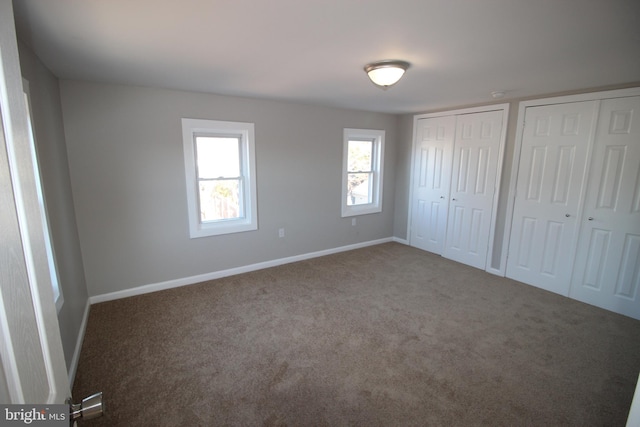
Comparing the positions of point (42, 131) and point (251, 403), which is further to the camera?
point (42, 131)

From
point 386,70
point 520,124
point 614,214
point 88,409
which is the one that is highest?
point 386,70

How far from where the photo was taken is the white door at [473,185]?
4.05 m

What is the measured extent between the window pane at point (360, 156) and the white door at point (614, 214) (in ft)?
9.54

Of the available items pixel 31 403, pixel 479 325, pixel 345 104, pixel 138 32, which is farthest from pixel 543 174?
pixel 31 403

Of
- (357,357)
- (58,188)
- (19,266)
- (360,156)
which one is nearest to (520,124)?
(360,156)

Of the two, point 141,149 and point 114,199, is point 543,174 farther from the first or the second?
point 114,199

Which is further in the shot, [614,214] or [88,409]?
[614,214]

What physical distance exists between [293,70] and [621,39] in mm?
2141

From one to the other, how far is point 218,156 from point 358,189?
243cm

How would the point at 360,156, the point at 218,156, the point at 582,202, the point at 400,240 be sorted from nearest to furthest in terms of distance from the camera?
1. the point at 582,202
2. the point at 218,156
3. the point at 360,156
4. the point at 400,240

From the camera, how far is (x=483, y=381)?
7.19 ft

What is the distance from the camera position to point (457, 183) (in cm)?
450

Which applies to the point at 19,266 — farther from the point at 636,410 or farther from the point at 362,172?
the point at 362,172

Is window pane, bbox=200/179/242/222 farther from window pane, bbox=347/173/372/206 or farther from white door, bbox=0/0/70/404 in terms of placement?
white door, bbox=0/0/70/404
